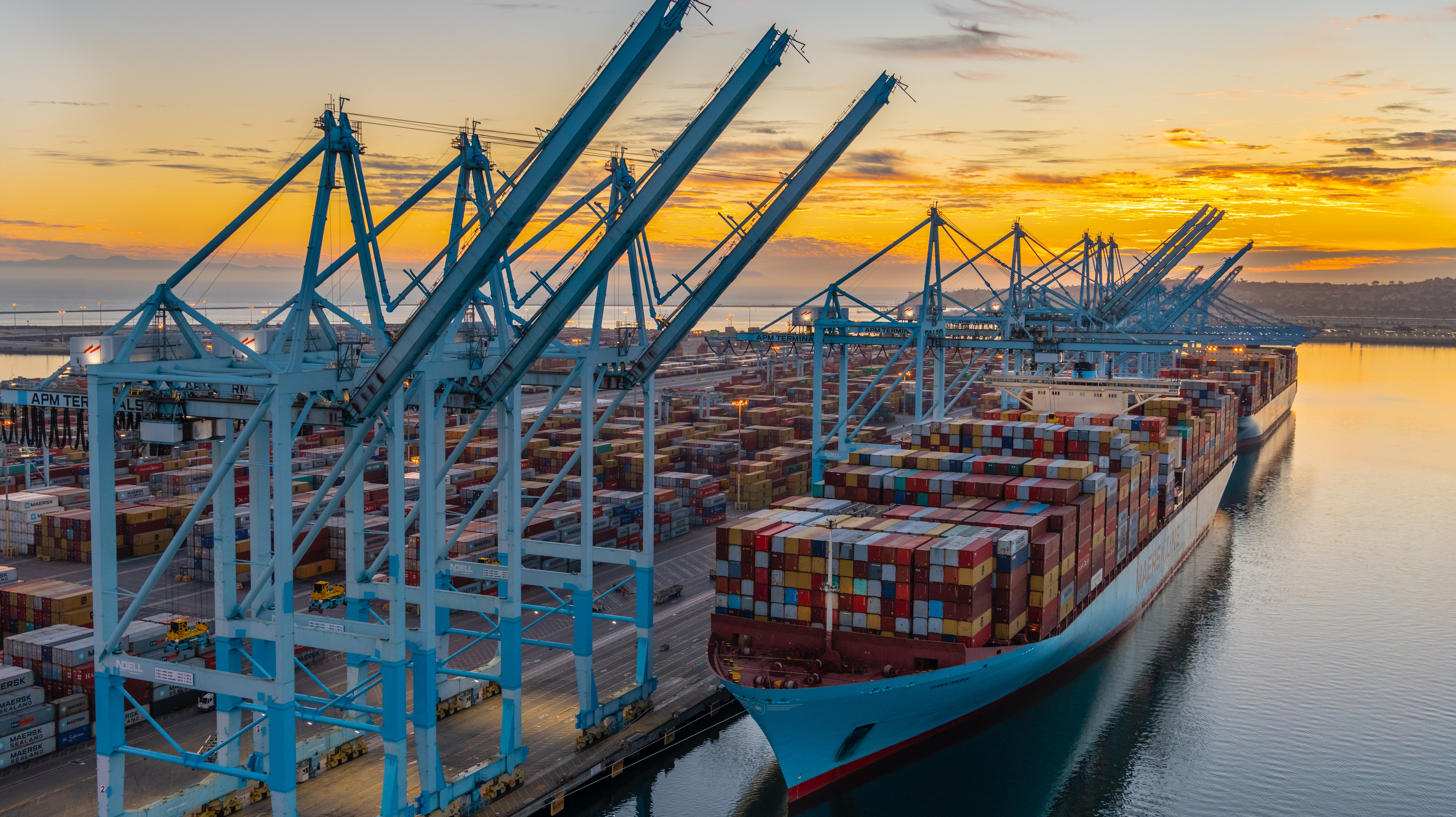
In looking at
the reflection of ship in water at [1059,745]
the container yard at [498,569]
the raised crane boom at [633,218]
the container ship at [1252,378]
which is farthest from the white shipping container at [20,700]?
the container ship at [1252,378]

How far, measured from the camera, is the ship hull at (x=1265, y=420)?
88.6 m

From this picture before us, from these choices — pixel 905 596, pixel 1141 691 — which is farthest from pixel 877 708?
pixel 1141 691

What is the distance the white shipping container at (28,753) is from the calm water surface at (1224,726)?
40.0ft

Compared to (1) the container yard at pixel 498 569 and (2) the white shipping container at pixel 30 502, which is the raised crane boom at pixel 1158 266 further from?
(2) the white shipping container at pixel 30 502

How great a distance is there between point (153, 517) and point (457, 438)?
2133 centimetres

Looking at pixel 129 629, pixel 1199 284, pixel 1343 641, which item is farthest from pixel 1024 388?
pixel 1199 284

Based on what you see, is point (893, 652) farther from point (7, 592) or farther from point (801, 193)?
point (7, 592)

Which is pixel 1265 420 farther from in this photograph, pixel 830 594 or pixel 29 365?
pixel 29 365

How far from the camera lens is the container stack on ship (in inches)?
944

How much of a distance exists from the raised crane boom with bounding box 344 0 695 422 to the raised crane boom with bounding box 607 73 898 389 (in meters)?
7.39

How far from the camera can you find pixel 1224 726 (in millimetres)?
29984

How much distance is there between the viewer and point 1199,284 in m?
119

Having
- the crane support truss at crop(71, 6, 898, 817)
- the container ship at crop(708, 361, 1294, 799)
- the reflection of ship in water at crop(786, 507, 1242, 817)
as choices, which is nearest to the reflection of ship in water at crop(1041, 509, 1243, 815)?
the reflection of ship in water at crop(786, 507, 1242, 817)

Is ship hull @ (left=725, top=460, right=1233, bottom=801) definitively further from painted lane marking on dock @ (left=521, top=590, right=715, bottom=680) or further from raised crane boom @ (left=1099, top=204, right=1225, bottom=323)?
raised crane boom @ (left=1099, top=204, right=1225, bottom=323)
